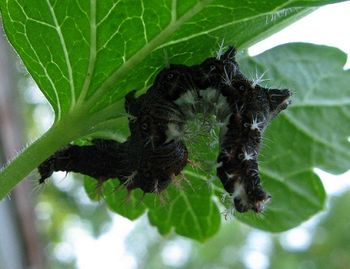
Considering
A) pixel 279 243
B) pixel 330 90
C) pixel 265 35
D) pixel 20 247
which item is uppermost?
pixel 265 35

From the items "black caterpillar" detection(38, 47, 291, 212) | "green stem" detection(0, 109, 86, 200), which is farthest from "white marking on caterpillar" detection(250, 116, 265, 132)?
"green stem" detection(0, 109, 86, 200)

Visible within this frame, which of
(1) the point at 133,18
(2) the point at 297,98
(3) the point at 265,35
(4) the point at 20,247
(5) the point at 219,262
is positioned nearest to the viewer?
(1) the point at 133,18

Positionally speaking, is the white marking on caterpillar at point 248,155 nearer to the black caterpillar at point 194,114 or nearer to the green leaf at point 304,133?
the black caterpillar at point 194,114

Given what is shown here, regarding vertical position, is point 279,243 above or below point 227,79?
below

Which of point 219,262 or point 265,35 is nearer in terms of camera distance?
point 265,35

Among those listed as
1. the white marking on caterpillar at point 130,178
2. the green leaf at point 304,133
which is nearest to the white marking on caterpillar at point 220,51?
the white marking on caterpillar at point 130,178

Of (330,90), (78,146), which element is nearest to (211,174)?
(78,146)

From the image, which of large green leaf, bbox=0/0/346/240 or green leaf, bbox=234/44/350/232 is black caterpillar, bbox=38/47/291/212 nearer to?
large green leaf, bbox=0/0/346/240

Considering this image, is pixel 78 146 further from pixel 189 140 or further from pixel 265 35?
pixel 265 35
